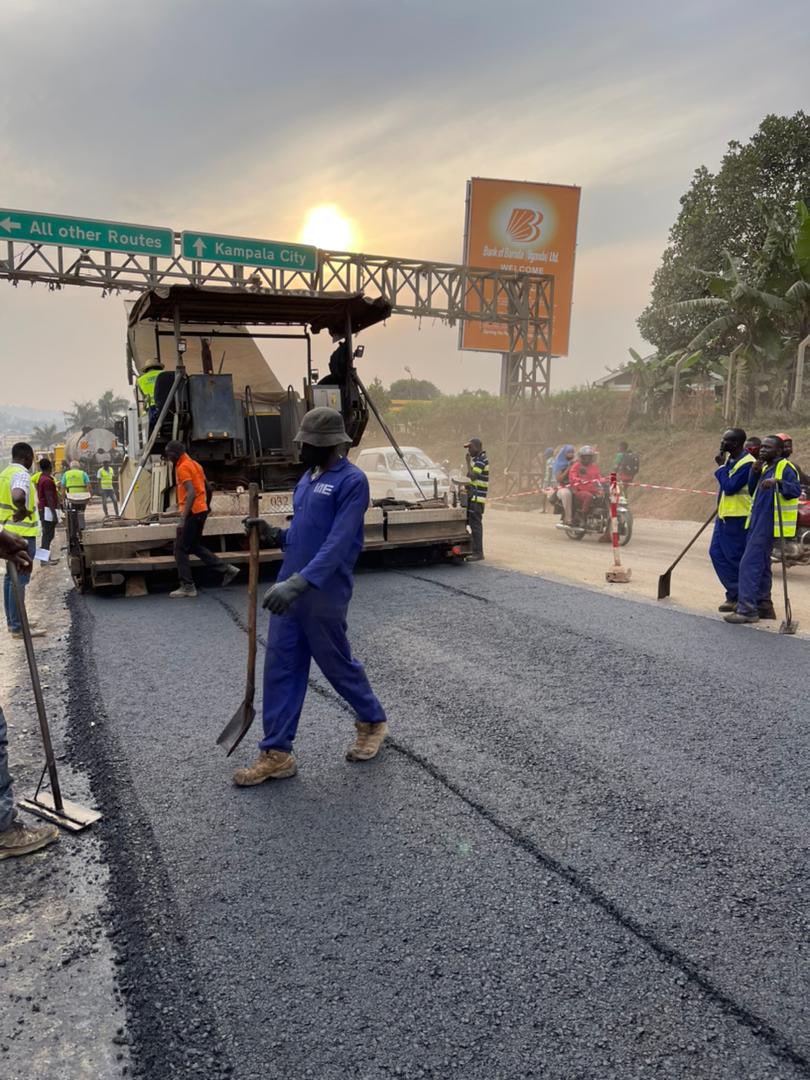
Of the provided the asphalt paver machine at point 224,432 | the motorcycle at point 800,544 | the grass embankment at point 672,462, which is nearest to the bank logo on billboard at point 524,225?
the grass embankment at point 672,462

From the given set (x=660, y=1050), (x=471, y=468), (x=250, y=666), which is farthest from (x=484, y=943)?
(x=471, y=468)

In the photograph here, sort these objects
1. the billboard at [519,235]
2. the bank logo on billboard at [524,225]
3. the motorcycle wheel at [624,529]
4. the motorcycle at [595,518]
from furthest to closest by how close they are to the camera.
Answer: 1. the bank logo on billboard at [524,225]
2. the billboard at [519,235]
3. the motorcycle at [595,518]
4. the motorcycle wheel at [624,529]

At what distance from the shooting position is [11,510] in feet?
23.3

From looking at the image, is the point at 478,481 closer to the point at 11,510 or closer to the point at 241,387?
the point at 241,387

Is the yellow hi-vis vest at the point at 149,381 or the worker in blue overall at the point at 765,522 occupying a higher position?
the yellow hi-vis vest at the point at 149,381

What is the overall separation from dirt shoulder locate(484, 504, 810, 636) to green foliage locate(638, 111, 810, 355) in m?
8.32

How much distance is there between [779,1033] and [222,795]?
2376 millimetres

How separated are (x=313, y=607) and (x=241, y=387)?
24.4ft

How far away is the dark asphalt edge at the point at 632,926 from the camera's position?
2.12 m

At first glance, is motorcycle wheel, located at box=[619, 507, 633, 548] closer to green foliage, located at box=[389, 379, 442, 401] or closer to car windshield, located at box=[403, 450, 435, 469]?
car windshield, located at box=[403, 450, 435, 469]

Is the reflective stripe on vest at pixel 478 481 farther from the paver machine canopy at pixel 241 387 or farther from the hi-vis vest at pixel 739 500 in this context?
the hi-vis vest at pixel 739 500

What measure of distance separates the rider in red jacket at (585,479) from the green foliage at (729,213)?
8.71m

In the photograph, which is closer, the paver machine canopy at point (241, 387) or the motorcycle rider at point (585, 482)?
the paver machine canopy at point (241, 387)

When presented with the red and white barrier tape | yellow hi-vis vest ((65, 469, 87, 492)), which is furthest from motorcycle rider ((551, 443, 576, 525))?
yellow hi-vis vest ((65, 469, 87, 492))
